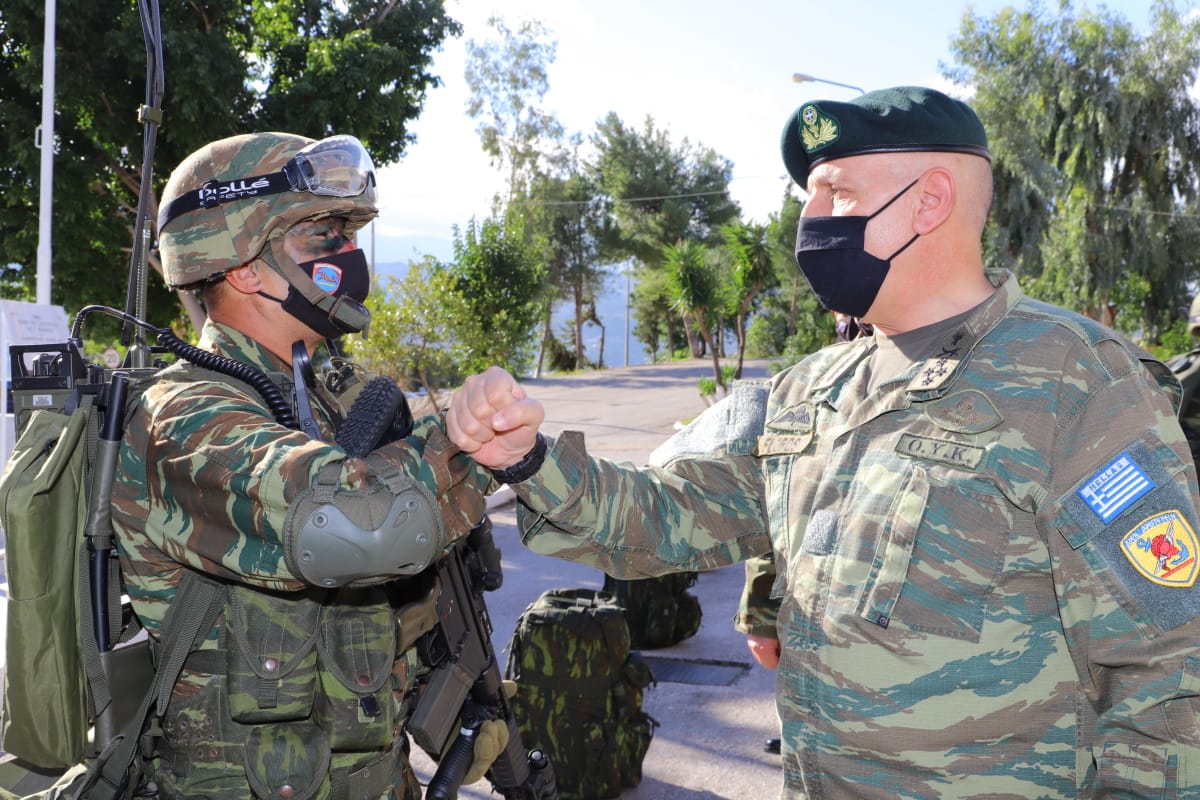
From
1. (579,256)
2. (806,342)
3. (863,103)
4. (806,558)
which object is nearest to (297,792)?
(806,558)

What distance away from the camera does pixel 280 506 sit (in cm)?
149

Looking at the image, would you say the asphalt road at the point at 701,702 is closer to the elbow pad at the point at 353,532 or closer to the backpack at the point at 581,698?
the backpack at the point at 581,698

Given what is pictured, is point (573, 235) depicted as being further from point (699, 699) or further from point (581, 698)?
point (581, 698)

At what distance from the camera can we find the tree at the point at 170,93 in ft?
41.0

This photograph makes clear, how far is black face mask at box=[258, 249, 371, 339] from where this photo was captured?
215cm

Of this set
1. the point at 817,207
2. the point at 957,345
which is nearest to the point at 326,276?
the point at 817,207

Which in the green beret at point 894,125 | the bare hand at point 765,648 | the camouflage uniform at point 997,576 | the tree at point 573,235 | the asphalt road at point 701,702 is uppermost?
the tree at point 573,235

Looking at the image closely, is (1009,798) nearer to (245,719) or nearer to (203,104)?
(245,719)

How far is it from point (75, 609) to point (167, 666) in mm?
223

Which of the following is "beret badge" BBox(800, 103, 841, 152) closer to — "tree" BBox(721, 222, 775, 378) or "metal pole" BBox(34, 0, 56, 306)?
"metal pole" BBox(34, 0, 56, 306)

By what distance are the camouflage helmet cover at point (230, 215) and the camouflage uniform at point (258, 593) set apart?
17cm

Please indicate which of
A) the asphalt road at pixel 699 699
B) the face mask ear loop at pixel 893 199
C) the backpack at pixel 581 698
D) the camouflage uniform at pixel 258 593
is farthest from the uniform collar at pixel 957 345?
the asphalt road at pixel 699 699

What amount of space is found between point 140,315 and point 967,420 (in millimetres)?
2204

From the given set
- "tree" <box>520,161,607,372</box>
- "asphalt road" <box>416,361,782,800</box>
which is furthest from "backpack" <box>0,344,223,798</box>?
"tree" <box>520,161,607,372</box>
